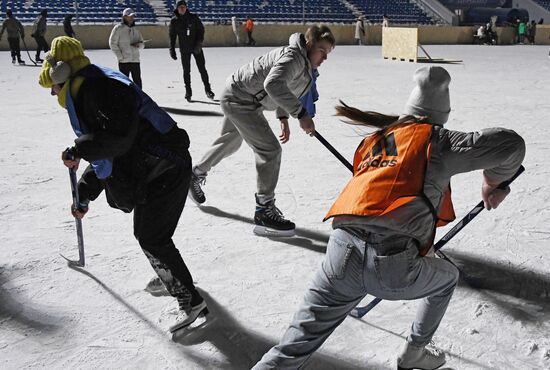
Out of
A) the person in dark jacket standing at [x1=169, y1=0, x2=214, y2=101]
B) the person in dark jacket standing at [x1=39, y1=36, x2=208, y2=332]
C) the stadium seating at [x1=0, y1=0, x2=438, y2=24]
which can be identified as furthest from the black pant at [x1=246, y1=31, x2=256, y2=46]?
the person in dark jacket standing at [x1=39, y1=36, x2=208, y2=332]

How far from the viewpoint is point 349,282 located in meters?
2.00

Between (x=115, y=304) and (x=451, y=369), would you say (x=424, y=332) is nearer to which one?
(x=451, y=369)

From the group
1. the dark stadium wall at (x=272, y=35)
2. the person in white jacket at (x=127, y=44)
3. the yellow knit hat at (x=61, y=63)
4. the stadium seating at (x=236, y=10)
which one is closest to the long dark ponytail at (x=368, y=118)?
the yellow knit hat at (x=61, y=63)

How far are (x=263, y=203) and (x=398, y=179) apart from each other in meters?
2.21

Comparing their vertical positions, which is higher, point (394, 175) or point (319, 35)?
point (319, 35)

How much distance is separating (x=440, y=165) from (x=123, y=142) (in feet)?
4.34

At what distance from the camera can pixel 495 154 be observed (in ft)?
6.60

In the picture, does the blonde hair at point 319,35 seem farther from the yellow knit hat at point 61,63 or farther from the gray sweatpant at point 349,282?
the gray sweatpant at point 349,282

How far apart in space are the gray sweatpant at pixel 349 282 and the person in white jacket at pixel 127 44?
304 inches

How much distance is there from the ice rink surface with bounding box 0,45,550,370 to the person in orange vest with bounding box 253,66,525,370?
0.43 metres

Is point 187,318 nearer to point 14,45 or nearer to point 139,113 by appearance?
point 139,113

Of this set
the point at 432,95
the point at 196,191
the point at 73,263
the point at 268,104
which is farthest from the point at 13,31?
the point at 432,95

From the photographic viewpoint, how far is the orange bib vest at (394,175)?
194 centimetres

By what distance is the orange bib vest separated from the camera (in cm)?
194
